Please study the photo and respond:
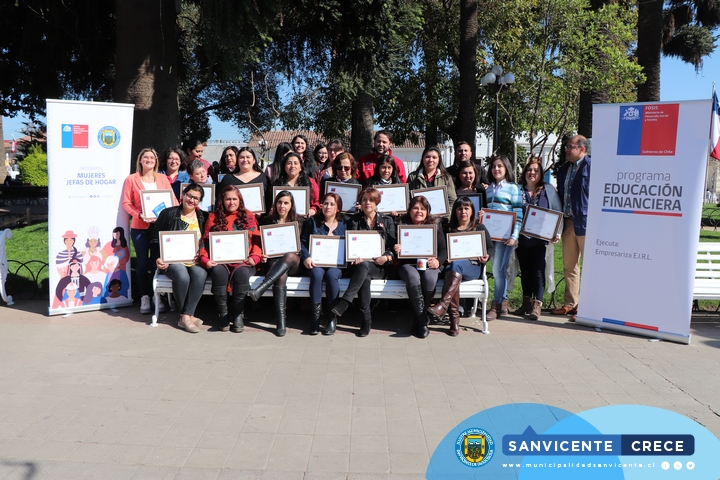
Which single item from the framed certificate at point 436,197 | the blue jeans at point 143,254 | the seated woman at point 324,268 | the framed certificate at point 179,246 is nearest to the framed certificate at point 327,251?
the seated woman at point 324,268

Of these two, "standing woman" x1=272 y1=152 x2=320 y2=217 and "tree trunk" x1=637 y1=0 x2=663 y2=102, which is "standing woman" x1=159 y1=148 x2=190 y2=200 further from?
"tree trunk" x1=637 y1=0 x2=663 y2=102

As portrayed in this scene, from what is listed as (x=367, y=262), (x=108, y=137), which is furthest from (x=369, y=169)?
(x=108, y=137)

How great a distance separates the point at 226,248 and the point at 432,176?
2.81m

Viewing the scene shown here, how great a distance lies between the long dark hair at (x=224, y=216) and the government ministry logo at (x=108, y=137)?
1622 mm

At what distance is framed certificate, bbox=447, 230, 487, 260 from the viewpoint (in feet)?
21.7

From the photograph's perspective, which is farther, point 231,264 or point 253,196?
point 253,196

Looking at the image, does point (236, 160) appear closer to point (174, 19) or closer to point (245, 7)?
point (245, 7)

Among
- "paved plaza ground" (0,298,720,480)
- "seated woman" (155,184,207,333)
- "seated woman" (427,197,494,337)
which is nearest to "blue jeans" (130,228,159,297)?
"paved plaza ground" (0,298,720,480)

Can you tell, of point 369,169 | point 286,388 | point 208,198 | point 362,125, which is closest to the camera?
point 286,388

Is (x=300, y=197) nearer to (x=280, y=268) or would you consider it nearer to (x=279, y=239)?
(x=279, y=239)

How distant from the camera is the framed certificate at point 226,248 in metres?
6.51

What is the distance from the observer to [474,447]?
3.84 meters

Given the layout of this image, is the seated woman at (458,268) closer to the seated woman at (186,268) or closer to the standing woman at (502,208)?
the standing woman at (502,208)

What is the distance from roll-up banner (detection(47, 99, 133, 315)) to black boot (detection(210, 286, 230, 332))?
5.44 feet
